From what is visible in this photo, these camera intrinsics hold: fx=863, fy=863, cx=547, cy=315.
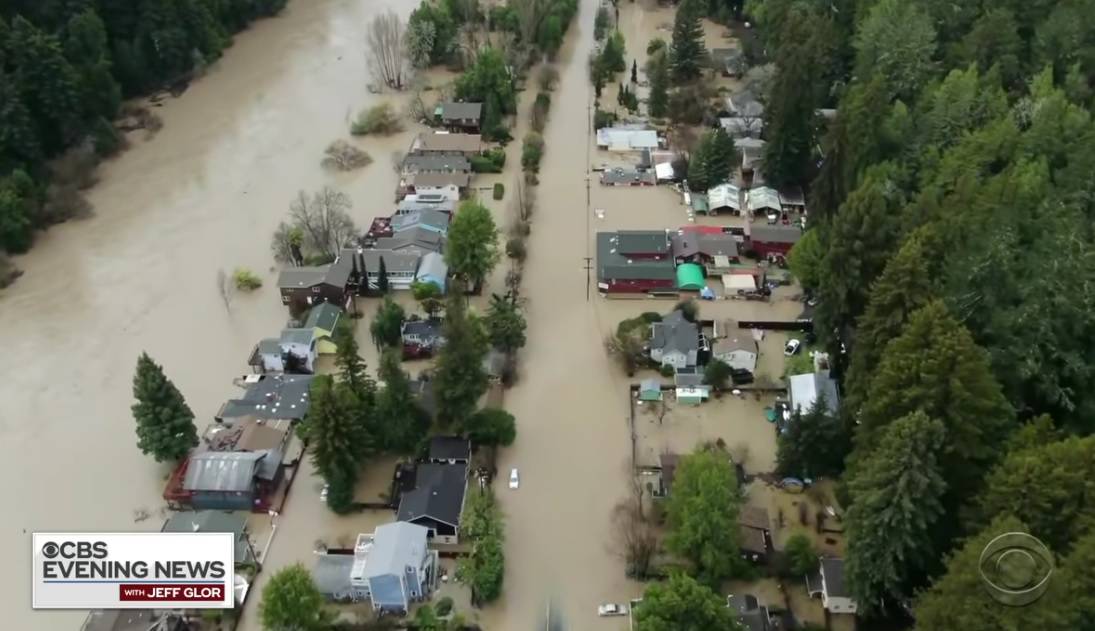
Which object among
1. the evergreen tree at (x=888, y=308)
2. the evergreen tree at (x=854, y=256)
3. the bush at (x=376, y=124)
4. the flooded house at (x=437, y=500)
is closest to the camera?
the flooded house at (x=437, y=500)

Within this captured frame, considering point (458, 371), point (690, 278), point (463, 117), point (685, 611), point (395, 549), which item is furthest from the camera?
point (463, 117)

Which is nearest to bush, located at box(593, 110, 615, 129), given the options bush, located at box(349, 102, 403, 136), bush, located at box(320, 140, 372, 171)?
bush, located at box(349, 102, 403, 136)

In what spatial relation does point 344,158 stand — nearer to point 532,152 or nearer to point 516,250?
point 532,152

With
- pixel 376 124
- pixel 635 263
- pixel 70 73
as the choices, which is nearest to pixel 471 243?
pixel 635 263

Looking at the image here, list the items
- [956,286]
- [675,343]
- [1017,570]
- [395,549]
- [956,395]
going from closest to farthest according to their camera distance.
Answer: [1017,570] < [956,395] < [395,549] < [956,286] < [675,343]

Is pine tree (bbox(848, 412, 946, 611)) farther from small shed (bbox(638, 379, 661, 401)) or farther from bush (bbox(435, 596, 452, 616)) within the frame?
bush (bbox(435, 596, 452, 616))

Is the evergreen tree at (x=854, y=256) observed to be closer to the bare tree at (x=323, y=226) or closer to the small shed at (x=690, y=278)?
the small shed at (x=690, y=278)

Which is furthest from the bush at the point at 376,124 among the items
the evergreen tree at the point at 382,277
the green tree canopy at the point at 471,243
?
the evergreen tree at the point at 382,277
